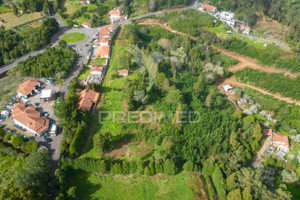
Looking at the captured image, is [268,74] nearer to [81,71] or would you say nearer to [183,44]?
[183,44]

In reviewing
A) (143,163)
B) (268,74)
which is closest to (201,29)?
(268,74)

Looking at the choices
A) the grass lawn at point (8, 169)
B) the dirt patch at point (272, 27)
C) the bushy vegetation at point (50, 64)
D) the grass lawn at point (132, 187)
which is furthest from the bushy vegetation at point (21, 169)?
the dirt patch at point (272, 27)

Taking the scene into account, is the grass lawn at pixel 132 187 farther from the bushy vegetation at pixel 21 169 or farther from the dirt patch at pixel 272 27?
Result: the dirt patch at pixel 272 27

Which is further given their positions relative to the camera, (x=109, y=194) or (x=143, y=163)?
(x=143, y=163)

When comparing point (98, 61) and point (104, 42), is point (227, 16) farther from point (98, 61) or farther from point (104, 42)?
point (98, 61)

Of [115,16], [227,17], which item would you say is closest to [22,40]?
[115,16]

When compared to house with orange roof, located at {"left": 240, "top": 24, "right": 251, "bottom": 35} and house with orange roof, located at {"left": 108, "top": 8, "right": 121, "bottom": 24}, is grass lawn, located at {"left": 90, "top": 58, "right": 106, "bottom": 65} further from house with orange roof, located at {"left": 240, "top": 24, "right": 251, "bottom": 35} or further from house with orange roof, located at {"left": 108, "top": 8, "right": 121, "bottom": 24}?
house with orange roof, located at {"left": 240, "top": 24, "right": 251, "bottom": 35}

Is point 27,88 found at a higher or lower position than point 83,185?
higher
